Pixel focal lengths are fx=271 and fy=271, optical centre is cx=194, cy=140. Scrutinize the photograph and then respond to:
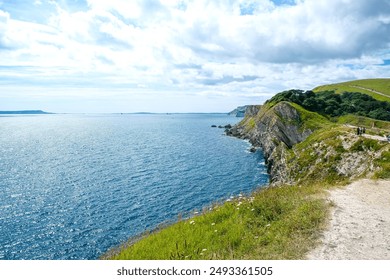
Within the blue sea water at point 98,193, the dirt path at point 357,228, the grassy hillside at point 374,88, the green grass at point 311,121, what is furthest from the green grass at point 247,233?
the grassy hillside at point 374,88

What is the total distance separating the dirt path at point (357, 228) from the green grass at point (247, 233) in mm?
642

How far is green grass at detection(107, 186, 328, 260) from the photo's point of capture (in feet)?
37.3

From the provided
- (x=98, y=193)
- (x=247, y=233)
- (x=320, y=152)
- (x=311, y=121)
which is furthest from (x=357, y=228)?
(x=311, y=121)

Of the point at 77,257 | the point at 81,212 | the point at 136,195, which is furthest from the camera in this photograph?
the point at 136,195

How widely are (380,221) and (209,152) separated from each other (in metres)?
83.9

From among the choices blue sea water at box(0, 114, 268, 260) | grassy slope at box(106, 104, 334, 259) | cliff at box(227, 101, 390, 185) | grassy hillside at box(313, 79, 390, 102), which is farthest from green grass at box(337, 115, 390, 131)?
grassy slope at box(106, 104, 334, 259)

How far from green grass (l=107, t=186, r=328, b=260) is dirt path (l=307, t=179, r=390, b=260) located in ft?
2.11

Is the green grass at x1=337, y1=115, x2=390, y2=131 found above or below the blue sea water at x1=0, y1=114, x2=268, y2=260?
above

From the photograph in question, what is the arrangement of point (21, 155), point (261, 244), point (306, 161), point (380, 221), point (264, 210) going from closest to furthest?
1. point (261, 244)
2. point (380, 221)
3. point (264, 210)
4. point (306, 161)
5. point (21, 155)

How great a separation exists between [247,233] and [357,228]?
5318mm

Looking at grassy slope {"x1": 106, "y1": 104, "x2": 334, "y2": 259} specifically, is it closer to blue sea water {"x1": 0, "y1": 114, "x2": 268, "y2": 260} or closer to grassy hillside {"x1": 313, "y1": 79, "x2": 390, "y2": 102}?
blue sea water {"x1": 0, "y1": 114, "x2": 268, "y2": 260}
